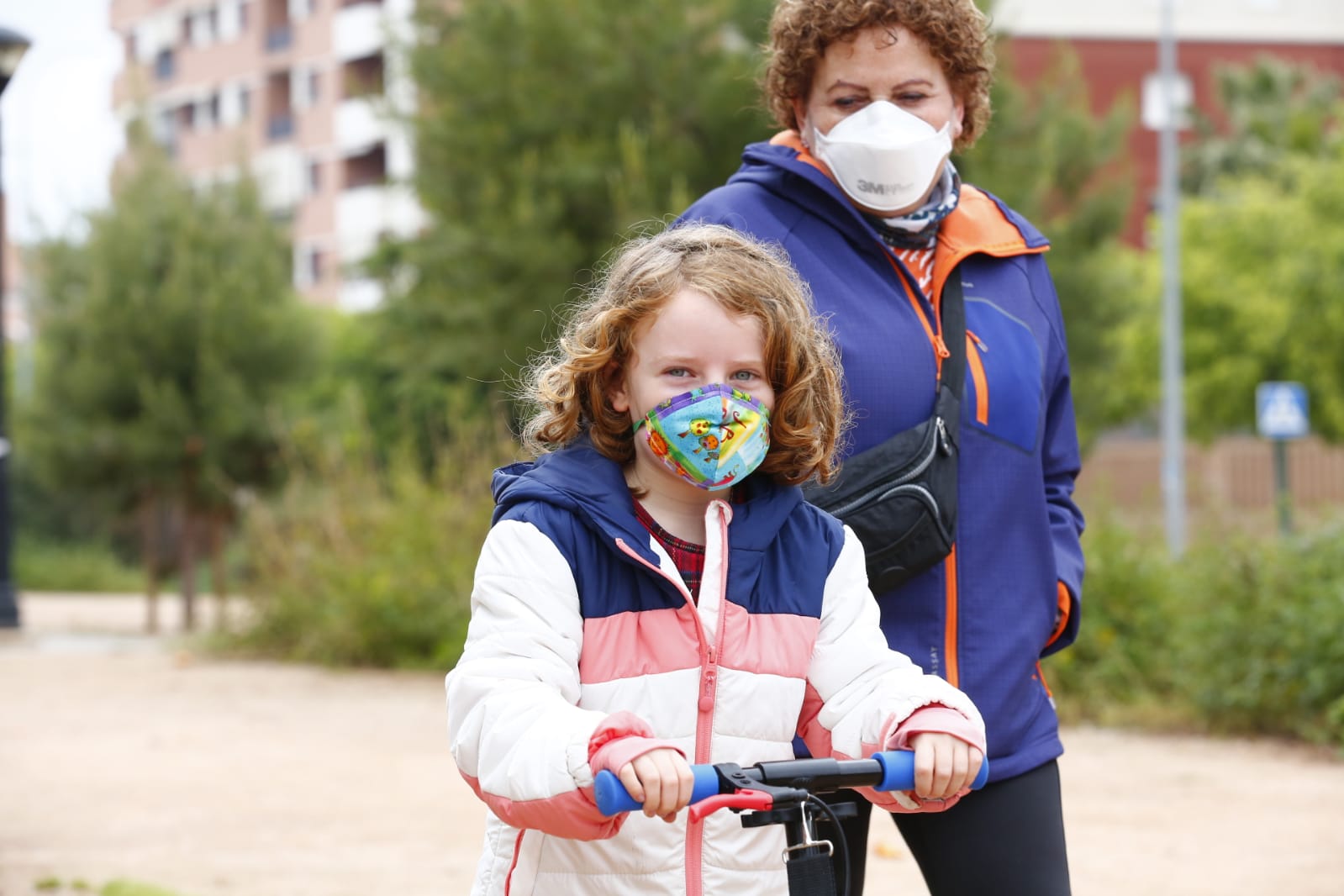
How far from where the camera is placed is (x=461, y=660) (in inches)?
85.0

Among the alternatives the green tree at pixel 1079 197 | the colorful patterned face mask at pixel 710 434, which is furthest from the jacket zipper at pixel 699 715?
the green tree at pixel 1079 197

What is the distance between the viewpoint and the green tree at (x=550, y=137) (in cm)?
1198

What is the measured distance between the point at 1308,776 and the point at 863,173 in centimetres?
535

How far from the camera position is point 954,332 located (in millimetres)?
2754

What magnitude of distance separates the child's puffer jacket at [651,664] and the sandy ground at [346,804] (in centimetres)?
333

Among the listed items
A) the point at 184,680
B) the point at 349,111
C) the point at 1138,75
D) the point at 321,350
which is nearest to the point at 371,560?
the point at 184,680

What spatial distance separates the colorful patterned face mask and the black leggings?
65 cm

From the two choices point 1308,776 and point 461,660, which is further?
point 1308,776

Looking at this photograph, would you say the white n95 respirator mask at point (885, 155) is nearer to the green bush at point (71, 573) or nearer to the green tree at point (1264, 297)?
the green tree at point (1264, 297)

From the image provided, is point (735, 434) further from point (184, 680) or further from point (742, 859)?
point (184, 680)

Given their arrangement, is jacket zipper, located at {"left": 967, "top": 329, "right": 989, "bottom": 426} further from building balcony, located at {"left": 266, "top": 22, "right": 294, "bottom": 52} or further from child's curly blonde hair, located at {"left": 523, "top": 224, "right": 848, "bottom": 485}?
building balcony, located at {"left": 266, "top": 22, "right": 294, "bottom": 52}

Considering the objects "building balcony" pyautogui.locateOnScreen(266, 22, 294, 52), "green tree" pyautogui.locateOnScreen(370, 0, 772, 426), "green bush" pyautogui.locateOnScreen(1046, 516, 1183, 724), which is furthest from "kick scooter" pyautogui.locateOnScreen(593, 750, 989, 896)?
"building balcony" pyautogui.locateOnScreen(266, 22, 294, 52)

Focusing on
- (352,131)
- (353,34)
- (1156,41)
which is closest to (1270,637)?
(1156,41)

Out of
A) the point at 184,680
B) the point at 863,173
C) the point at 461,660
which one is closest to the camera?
the point at 461,660
